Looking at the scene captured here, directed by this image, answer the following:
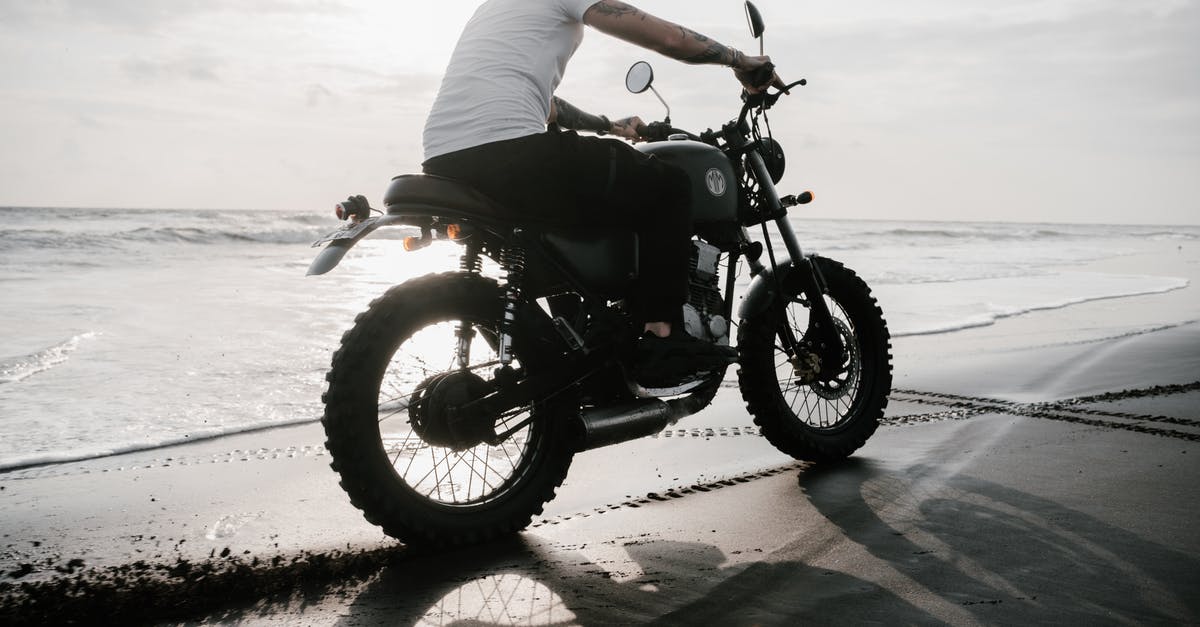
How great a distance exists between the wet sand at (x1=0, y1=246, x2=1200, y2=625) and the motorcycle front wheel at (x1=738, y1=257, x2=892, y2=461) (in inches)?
5.1

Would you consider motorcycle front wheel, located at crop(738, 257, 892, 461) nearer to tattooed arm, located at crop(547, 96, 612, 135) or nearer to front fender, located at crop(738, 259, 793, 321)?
front fender, located at crop(738, 259, 793, 321)

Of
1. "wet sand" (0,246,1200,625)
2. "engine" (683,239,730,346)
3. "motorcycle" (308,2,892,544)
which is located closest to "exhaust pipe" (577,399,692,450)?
"motorcycle" (308,2,892,544)

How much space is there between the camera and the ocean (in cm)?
511

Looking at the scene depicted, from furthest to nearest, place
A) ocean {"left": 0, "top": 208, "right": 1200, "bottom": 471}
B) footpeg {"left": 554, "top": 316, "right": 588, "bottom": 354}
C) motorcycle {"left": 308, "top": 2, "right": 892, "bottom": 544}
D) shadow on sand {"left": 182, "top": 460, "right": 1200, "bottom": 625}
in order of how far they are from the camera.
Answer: ocean {"left": 0, "top": 208, "right": 1200, "bottom": 471}
footpeg {"left": 554, "top": 316, "right": 588, "bottom": 354}
motorcycle {"left": 308, "top": 2, "right": 892, "bottom": 544}
shadow on sand {"left": 182, "top": 460, "right": 1200, "bottom": 625}

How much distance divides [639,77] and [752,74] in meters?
0.51

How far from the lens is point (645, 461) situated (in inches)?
173

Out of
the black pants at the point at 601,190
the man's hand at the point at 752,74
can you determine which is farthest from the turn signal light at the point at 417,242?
the man's hand at the point at 752,74

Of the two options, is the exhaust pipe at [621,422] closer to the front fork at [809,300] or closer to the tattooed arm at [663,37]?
the front fork at [809,300]

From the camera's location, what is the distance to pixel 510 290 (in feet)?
11.0

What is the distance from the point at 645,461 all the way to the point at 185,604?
2.22 meters

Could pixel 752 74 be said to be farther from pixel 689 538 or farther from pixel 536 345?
pixel 689 538

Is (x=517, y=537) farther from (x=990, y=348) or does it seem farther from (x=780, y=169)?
(x=990, y=348)

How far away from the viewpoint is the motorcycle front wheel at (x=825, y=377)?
13.9 ft

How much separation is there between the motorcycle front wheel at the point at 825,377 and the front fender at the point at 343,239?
1.79 metres
